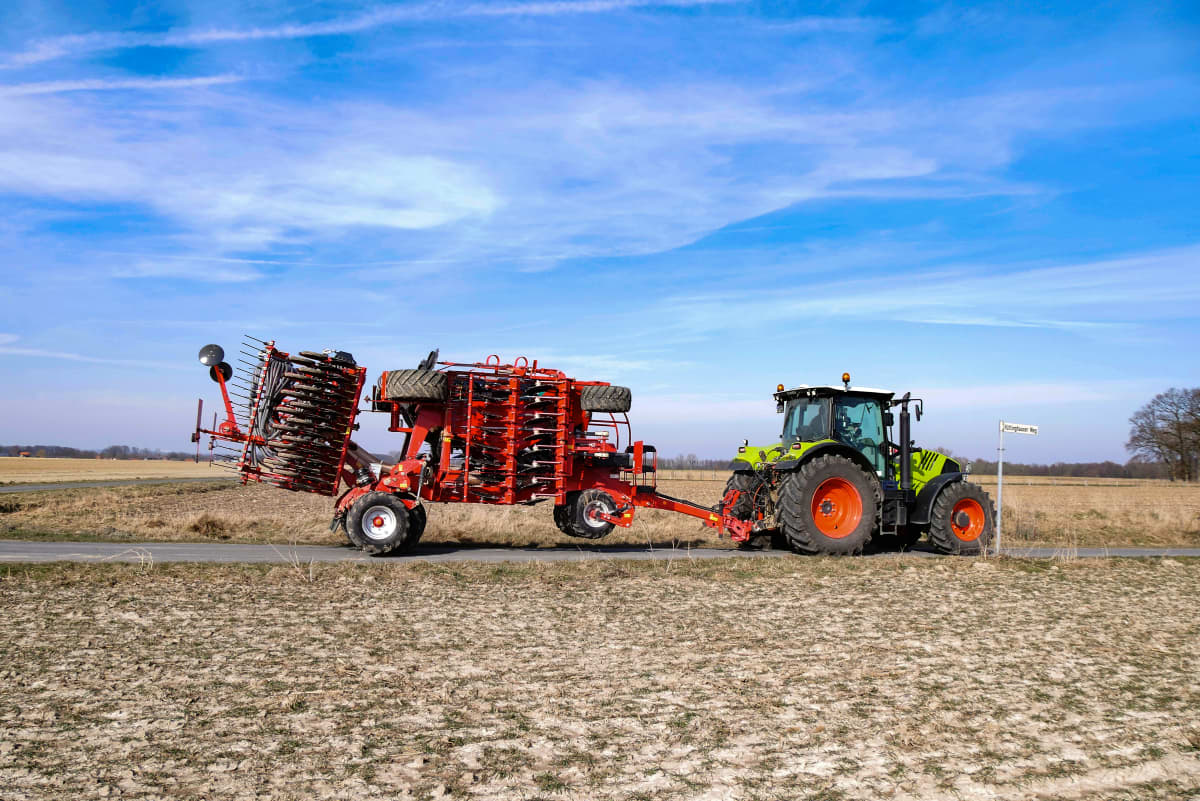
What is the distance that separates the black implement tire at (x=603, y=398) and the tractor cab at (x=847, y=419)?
2.79m

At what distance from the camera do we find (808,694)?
6.05m

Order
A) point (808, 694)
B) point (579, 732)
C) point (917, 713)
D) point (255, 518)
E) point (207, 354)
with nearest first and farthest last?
point (579, 732), point (917, 713), point (808, 694), point (207, 354), point (255, 518)

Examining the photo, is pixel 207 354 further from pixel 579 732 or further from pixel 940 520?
pixel 940 520

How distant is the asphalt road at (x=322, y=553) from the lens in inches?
472

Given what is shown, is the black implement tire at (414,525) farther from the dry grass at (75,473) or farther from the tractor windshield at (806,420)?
the dry grass at (75,473)

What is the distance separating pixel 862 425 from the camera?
47.3ft

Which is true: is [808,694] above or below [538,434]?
below

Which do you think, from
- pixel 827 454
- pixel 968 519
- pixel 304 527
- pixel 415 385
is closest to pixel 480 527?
pixel 304 527

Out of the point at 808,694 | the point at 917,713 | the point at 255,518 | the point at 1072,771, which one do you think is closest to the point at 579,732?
the point at 808,694

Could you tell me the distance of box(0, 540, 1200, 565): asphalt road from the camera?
1198 cm

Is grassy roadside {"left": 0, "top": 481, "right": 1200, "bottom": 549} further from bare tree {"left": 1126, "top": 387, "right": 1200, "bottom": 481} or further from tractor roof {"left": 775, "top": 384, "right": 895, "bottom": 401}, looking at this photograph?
bare tree {"left": 1126, "top": 387, "right": 1200, "bottom": 481}

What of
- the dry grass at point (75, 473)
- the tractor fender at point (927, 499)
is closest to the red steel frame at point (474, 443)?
the tractor fender at point (927, 499)

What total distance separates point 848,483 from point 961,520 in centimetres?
251

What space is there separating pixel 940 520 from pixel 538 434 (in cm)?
663
